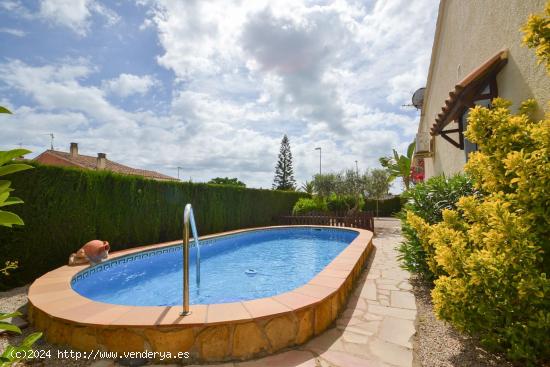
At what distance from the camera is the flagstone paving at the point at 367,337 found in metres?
2.61

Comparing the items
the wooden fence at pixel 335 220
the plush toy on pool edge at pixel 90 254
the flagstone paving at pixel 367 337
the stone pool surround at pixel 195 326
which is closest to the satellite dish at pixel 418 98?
the wooden fence at pixel 335 220

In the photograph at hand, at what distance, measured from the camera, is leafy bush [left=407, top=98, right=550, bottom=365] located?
6.69 ft

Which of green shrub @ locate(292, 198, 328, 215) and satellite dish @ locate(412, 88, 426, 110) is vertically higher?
satellite dish @ locate(412, 88, 426, 110)

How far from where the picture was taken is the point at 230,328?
2707 mm

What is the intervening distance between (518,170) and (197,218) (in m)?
11.5

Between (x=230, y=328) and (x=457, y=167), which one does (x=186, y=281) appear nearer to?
(x=230, y=328)

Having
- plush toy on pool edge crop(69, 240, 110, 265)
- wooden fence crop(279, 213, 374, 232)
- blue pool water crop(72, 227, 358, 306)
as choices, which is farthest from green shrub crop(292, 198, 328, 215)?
plush toy on pool edge crop(69, 240, 110, 265)

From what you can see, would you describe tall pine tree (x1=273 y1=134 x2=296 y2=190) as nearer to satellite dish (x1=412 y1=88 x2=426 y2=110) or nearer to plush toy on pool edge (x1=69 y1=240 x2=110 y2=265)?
satellite dish (x1=412 y1=88 x2=426 y2=110)

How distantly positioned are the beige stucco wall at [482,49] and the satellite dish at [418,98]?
6042 millimetres

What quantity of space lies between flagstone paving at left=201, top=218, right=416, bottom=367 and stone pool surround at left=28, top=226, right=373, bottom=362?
0.51 feet

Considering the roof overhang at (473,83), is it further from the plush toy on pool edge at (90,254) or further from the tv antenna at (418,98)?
the tv antenna at (418,98)

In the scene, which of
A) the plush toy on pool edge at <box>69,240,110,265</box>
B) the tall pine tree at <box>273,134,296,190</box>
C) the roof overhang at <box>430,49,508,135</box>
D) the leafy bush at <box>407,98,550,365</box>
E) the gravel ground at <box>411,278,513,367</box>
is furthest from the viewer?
the tall pine tree at <box>273,134,296,190</box>

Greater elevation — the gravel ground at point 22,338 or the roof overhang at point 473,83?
the roof overhang at point 473,83

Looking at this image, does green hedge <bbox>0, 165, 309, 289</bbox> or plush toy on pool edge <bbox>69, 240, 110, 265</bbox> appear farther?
plush toy on pool edge <bbox>69, 240, 110, 265</bbox>
